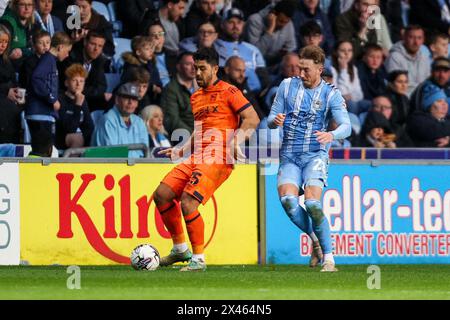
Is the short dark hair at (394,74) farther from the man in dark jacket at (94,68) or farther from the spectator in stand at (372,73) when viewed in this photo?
the man in dark jacket at (94,68)

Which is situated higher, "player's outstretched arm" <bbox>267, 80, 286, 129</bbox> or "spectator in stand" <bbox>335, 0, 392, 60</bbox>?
"spectator in stand" <bbox>335, 0, 392, 60</bbox>

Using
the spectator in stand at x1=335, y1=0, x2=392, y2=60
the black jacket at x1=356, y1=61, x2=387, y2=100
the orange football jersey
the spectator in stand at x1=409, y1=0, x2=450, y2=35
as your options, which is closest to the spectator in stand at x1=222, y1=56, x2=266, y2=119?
the black jacket at x1=356, y1=61, x2=387, y2=100

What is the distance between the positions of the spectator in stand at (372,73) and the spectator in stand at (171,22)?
2.96 meters

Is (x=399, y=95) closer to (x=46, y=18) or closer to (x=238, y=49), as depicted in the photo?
(x=238, y=49)

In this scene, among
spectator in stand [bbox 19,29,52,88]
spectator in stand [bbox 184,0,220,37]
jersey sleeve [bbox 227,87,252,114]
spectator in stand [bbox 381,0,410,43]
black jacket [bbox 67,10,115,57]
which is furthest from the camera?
spectator in stand [bbox 381,0,410,43]

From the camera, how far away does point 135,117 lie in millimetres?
17031

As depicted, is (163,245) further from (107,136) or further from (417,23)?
(417,23)

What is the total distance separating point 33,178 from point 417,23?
9130 millimetres

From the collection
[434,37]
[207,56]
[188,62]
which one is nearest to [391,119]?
[434,37]

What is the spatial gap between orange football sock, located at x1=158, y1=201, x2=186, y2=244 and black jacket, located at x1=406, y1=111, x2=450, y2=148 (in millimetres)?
6665

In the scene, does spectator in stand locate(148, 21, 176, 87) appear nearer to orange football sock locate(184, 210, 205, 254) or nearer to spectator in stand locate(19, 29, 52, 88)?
spectator in stand locate(19, 29, 52, 88)

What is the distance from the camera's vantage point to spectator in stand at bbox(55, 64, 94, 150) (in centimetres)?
1689

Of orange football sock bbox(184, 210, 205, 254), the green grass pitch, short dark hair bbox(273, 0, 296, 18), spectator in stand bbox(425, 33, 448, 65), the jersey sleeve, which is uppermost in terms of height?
short dark hair bbox(273, 0, 296, 18)
